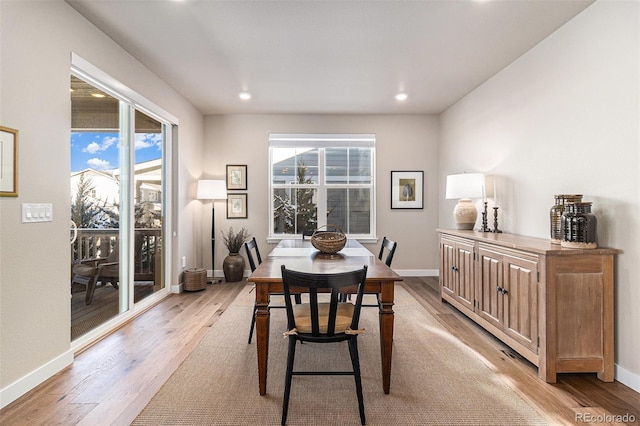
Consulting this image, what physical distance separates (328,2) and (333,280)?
203 centimetres

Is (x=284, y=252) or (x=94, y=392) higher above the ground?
(x=284, y=252)

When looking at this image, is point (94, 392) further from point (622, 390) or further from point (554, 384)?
point (622, 390)

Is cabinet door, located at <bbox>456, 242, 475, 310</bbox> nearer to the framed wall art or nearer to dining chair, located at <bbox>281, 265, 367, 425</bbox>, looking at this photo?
dining chair, located at <bbox>281, 265, 367, 425</bbox>

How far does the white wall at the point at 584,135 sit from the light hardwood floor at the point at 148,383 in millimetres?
406

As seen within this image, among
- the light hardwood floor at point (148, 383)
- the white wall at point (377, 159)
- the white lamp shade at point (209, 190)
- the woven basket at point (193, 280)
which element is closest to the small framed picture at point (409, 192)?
the white wall at point (377, 159)

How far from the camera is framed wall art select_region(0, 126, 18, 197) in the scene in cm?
198

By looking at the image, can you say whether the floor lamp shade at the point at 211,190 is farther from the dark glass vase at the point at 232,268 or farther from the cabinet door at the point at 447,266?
the cabinet door at the point at 447,266

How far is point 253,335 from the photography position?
10.1ft

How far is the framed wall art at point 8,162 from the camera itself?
1980 millimetres

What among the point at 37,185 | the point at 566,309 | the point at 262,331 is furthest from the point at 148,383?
the point at 566,309

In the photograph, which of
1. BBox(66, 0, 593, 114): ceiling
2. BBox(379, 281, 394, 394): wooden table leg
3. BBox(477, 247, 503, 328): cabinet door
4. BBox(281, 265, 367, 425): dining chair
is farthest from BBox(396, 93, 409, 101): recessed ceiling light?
BBox(281, 265, 367, 425): dining chair

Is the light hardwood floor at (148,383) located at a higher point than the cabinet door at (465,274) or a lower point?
lower

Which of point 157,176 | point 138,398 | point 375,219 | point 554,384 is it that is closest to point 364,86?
point 375,219

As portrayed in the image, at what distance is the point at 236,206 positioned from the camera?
5.50 metres
